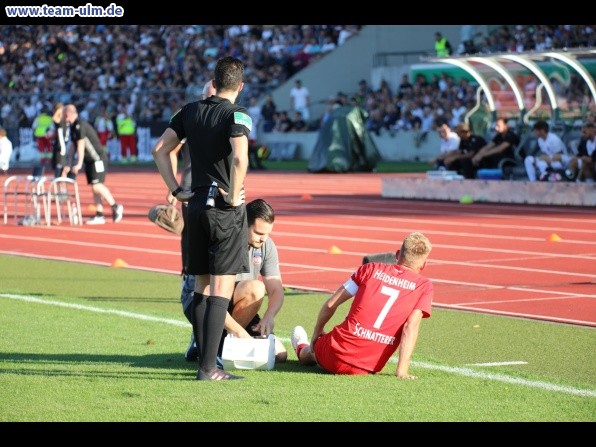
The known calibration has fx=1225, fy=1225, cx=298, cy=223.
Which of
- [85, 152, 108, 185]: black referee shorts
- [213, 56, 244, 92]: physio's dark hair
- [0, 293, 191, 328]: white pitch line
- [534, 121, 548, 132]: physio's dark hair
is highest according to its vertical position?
[213, 56, 244, 92]: physio's dark hair

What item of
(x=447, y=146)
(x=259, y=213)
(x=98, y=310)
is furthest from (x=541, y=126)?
(x=259, y=213)

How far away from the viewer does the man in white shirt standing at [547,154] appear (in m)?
23.1

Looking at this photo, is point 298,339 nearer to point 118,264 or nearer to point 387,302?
point 387,302

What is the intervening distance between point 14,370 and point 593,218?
13469 mm

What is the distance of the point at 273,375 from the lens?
7.96m

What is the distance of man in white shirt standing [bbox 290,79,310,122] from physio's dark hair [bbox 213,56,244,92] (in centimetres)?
3761

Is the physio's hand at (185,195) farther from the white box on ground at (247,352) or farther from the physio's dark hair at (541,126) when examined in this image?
the physio's dark hair at (541,126)

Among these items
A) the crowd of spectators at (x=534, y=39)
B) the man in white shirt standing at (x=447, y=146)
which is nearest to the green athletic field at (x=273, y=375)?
the man in white shirt standing at (x=447, y=146)

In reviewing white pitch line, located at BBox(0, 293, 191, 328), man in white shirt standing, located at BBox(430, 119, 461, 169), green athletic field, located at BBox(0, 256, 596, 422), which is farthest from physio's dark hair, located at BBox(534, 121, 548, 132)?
white pitch line, located at BBox(0, 293, 191, 328)

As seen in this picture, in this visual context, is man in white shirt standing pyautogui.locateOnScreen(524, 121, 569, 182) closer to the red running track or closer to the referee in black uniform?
the red running track

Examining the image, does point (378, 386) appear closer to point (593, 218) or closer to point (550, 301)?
point (550, 301)

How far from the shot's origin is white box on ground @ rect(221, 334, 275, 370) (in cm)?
803

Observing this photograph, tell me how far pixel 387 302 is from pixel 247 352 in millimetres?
1027
